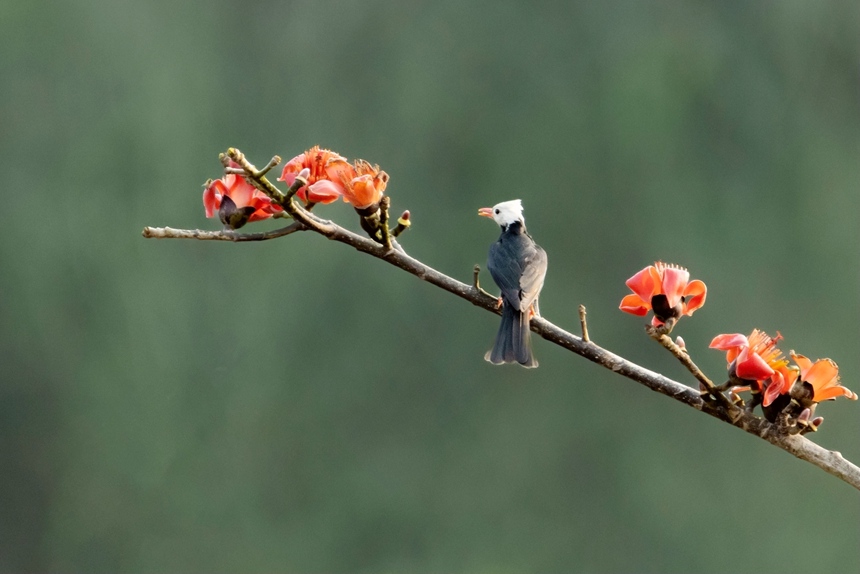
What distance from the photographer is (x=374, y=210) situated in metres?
0.68

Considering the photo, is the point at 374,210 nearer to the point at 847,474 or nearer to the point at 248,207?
the point at 248,207

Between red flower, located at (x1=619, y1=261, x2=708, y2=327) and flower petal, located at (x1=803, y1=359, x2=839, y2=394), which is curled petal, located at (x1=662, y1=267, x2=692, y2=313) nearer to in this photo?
red flower, located at (x1=619, y1=261, x2=708, y2=327)

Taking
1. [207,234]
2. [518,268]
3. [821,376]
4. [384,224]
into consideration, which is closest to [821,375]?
[821,376]

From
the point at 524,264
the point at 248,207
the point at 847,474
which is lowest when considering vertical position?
the point at 847,474

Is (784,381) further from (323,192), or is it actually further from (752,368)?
(323,192)

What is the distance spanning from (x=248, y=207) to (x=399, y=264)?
155mm

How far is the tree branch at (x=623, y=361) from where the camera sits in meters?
0.60

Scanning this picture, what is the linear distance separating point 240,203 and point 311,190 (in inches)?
2.8

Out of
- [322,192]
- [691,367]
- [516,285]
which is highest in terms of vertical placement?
[516,285]

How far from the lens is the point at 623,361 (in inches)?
24.5

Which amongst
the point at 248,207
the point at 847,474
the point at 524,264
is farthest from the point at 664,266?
the point at 524,264

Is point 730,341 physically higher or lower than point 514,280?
lower

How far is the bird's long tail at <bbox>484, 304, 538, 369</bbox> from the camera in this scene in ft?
3.18

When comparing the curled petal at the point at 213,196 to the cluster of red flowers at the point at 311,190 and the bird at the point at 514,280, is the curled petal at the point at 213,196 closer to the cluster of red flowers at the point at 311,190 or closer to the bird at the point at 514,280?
the cluster of red flowers at the point at 311,190
